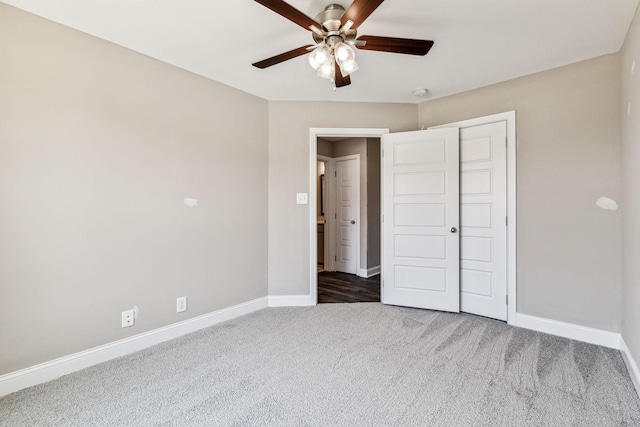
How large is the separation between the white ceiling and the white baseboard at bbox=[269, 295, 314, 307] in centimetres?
234

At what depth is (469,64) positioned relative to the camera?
8.63 ft

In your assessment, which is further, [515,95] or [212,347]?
[515,95]

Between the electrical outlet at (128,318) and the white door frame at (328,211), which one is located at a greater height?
the white door frame at (328,211)

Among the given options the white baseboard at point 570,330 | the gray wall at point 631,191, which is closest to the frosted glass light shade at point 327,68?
the gray wall at point 631,191

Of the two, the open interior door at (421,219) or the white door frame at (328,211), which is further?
the white door frame at (328,211)

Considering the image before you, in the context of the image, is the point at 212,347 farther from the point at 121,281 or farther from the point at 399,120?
the point at 399,120

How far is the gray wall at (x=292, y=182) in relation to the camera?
11.4 ft

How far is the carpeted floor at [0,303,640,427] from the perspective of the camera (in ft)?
5.32

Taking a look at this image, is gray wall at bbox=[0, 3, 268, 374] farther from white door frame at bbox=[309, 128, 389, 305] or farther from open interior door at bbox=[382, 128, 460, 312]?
open interior door at bbox=[382, 128, 460, 312]

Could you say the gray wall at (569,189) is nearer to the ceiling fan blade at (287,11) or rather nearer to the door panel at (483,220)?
the door panel at (483,220)

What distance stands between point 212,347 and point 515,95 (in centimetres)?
359

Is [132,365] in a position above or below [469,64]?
below

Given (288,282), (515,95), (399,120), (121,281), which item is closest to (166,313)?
(121,281)

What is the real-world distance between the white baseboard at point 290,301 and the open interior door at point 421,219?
36.0 inches
